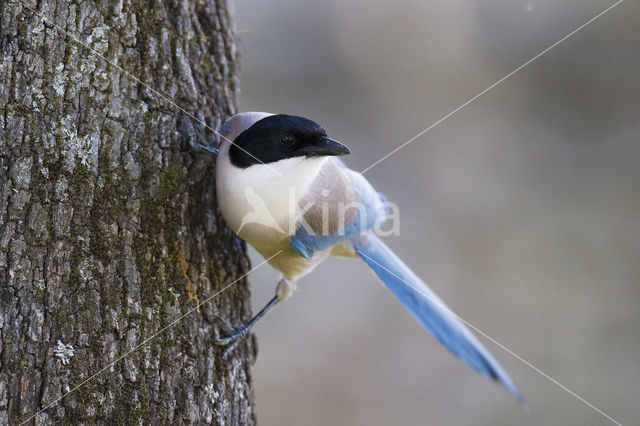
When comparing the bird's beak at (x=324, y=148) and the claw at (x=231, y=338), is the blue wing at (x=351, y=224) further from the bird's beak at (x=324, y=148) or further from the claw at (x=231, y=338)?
the claw at (x=231, y=338)

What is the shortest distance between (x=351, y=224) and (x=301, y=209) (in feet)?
0.91

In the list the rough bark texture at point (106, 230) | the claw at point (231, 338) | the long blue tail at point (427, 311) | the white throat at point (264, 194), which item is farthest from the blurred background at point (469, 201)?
the rough bark texture at point (106, 230)

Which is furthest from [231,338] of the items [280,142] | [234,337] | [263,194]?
[280,142]

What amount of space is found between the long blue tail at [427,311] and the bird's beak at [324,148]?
2.12 ft

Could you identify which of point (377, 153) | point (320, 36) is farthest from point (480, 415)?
point (320, 36)

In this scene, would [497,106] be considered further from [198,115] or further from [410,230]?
[198,115]

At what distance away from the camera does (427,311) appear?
2.89 m

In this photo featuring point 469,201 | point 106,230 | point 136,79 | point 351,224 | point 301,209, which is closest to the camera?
point 106,230

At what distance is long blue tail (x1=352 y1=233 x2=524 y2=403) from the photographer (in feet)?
9.28

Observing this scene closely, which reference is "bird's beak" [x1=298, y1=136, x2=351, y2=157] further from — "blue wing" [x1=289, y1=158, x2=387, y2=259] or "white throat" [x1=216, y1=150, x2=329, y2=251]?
"blue wing" [x1=289, y1=158, x2=387, y2=259]

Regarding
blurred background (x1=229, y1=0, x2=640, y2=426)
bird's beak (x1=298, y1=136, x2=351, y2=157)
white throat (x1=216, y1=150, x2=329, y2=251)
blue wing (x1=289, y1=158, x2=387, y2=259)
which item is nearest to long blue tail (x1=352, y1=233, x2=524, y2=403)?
blue wing (x1=289, y1=158, x2=387, y2=259)

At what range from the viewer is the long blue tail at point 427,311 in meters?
2.83

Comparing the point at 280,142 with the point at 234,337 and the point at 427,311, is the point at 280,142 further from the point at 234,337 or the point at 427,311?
the point at 427,311

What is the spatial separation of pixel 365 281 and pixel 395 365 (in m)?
0.74
